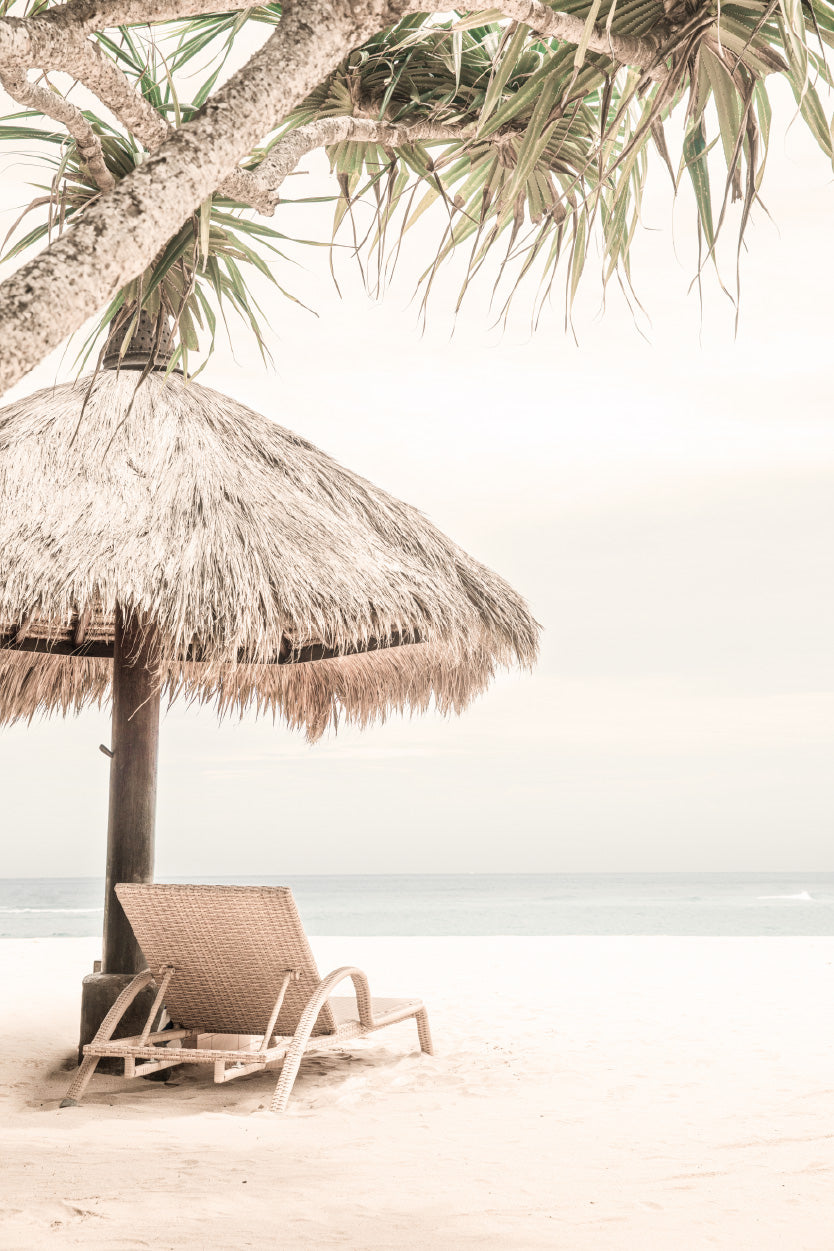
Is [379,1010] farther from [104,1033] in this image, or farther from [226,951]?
[104,1033]

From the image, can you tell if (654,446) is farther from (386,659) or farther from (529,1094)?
(529,1094)

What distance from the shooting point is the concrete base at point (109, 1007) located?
150 inches

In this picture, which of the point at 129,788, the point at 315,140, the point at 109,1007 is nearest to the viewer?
the point at 315,140

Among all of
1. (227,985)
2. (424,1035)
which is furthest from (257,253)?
(424,1035)

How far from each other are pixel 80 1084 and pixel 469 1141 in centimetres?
128

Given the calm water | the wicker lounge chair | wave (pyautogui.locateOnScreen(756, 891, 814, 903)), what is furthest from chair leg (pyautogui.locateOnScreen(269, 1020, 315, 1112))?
wave (pyautogui.locateOnScreen(756, 891, 814, 903))

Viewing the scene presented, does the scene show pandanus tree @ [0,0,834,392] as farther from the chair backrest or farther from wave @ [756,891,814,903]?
wave @ [756,891,814,903]

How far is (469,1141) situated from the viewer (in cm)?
288

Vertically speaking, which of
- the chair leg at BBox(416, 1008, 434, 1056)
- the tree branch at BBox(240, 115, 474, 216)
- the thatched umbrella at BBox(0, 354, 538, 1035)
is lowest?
the chair leg at BBox(416, 1008, 434, 1056)

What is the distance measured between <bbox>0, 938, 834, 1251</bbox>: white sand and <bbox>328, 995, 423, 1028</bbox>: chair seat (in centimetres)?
19

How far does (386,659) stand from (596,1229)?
Result: 2.92 m

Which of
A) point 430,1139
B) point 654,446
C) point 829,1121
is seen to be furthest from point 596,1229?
point 654,446

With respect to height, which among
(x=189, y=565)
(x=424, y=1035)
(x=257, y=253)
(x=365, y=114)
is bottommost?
(x=424, y=1035)

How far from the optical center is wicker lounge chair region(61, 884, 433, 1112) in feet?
10.9
